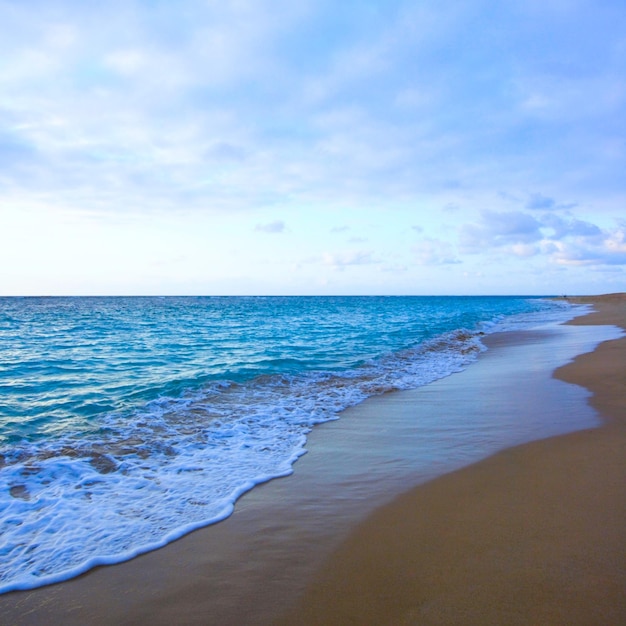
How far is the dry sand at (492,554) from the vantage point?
2.95m

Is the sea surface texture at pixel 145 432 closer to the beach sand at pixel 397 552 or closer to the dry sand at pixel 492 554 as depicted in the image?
the beach sand at pixel 397 552

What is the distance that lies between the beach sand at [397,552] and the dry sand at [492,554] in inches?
0.5

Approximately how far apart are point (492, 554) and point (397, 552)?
0.73m

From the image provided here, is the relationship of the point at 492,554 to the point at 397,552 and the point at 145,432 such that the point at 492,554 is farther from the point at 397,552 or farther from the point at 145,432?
the point at 145,432

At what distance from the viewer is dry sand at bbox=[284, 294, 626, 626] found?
9.67 ft

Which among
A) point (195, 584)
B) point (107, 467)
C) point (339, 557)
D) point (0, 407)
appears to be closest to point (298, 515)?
point (339, 557)

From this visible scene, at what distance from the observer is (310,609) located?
10.0ft

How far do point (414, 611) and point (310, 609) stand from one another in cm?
68

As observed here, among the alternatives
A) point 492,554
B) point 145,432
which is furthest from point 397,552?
point 145,432

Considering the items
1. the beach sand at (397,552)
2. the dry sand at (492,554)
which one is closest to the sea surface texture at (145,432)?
the beach sand at (397,552)

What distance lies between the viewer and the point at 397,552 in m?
3.71

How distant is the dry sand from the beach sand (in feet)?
0.04

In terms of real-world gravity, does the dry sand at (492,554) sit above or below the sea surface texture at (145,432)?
above

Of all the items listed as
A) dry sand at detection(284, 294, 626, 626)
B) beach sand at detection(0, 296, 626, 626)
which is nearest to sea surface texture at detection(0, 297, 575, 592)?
beach sand at detection(0, 296, 626, 626)
